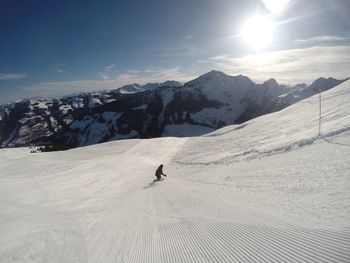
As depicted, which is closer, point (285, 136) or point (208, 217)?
point (208, 217)

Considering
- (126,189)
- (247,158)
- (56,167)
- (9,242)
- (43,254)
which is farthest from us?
(56,167)

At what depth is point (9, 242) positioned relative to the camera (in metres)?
10.6

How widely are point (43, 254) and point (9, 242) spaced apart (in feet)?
6.61

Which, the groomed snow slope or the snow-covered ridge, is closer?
the groomed snow slope

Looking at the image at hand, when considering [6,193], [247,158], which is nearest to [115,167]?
[6,193]

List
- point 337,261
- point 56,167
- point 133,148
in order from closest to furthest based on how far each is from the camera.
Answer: point 337,261, point 56,167, point 133,148

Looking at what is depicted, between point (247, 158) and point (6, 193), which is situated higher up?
point (247, 158)

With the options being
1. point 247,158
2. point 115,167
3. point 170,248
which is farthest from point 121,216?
point 115,167

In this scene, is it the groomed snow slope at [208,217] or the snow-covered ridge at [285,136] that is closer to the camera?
the groomed snow slope at [208,217]

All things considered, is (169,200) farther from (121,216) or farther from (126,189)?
(126,189)

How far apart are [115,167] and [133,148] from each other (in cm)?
1608

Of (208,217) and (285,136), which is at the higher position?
(285,136)

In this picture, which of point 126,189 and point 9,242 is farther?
point 126,189

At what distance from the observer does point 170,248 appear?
8.84 meters
